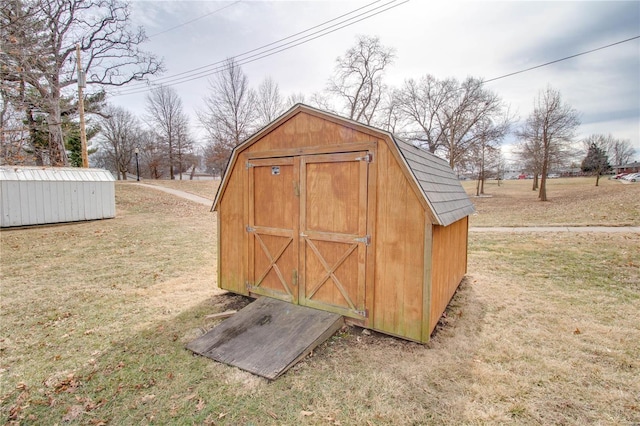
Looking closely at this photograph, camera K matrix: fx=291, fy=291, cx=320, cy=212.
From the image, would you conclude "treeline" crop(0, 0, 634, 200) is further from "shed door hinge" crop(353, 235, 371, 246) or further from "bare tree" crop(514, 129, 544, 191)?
"shed door hinge" crop(353, 235, 371, 246)

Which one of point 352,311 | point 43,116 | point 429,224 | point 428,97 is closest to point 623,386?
point 429,224

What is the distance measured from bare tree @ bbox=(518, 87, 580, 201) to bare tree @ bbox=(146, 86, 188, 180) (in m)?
36.0

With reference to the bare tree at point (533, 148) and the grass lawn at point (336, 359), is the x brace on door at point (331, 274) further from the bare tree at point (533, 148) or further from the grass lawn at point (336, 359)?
the bare tree at point (533, 148)

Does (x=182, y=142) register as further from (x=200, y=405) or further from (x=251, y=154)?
(x=200, y=405)

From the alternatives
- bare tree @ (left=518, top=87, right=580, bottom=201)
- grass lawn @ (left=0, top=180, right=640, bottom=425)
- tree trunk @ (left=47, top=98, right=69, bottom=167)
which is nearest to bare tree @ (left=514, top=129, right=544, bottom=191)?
bare tree @ (left=518, top=87, right=580, bottom=201)

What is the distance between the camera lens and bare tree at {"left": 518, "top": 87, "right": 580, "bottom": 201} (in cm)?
2078

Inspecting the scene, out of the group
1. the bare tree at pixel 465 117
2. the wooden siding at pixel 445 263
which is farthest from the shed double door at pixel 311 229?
the bare tree at pixel 465 117

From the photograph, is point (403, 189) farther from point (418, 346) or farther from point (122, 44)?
point (122, 44)

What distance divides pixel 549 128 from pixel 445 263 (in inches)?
924

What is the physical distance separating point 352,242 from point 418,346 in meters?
1.54

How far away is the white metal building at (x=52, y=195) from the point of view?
1088 cm

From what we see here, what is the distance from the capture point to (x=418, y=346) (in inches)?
144

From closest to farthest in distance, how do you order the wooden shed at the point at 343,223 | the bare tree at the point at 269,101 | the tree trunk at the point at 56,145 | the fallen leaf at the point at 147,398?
the fallen leaf at the point at 147,398 < the wooden shed at the point at 343,223 < the tree trunk at the point at 56,145 < the bare tree at the point at 269,101

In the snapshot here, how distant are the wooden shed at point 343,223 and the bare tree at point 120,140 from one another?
137 ft
